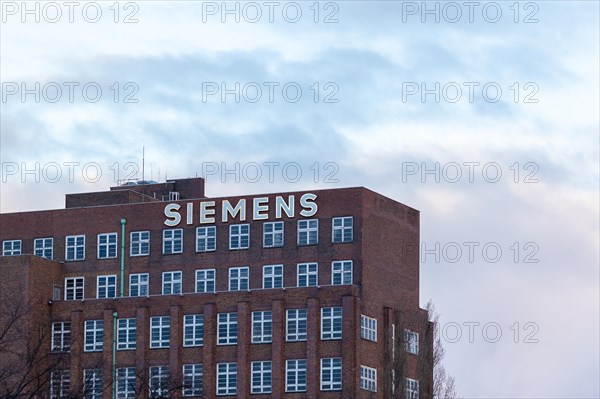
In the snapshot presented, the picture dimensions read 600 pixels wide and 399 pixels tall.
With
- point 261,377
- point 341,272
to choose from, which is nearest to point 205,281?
point 261,377

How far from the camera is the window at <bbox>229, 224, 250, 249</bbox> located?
117 metres

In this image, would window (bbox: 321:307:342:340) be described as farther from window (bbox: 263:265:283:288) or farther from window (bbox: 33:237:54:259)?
window (bbox: 33:237:54:259)

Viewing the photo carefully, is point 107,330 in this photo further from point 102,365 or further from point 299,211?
point 299,211

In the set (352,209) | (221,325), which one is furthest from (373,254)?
(221,325)

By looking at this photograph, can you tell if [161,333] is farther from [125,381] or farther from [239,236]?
[239,236]

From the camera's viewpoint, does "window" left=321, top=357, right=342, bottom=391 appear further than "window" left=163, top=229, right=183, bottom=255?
No

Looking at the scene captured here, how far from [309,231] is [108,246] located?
1603 cm

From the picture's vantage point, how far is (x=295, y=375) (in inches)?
4373

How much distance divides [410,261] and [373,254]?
5.87 metres

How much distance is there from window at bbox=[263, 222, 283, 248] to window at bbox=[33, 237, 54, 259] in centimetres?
1703

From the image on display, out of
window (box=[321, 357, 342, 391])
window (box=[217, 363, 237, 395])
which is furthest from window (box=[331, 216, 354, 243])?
window (box=[217, 363, 237, 395])

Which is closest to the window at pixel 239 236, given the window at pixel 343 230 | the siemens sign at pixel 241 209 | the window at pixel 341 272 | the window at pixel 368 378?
the siemens sign at pixel 241 209

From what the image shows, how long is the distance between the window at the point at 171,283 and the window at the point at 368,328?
1483cm

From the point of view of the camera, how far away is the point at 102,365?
115 m
